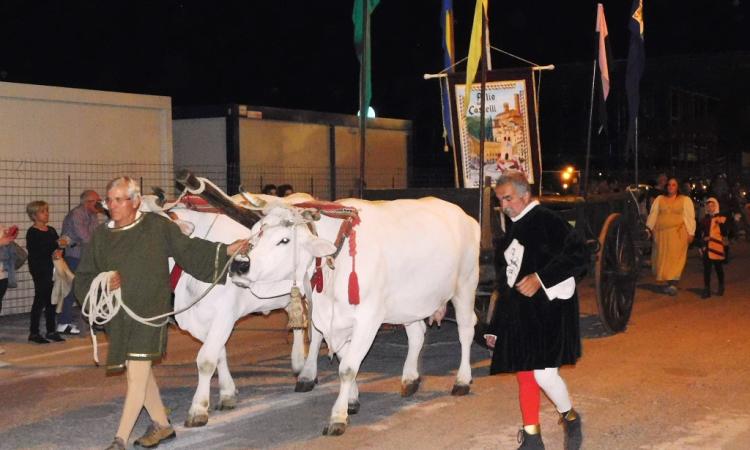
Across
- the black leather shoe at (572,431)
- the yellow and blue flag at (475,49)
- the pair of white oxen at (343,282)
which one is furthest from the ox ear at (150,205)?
the yellow and blue flag at (475,49)

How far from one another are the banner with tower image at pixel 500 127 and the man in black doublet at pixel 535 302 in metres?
5.73

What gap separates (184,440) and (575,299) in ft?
9.93

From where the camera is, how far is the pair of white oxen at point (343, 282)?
23.4ft

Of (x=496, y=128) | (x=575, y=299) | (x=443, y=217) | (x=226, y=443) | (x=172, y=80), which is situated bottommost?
(x=226, y=443)

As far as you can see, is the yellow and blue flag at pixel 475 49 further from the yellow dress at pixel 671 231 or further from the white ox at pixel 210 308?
the yellow dress at pixel 671 231

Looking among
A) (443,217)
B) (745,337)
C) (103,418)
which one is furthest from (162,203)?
(745,337)

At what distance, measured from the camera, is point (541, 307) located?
6203 mm

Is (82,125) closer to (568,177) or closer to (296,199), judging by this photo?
(296,199)

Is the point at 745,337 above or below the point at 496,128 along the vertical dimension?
below

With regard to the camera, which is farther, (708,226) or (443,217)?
(708,226)

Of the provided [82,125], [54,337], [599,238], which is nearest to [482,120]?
[599,238]

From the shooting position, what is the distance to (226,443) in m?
6.88

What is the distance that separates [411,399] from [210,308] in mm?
1992

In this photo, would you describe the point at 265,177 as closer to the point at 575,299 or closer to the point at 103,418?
the point at 103,418
